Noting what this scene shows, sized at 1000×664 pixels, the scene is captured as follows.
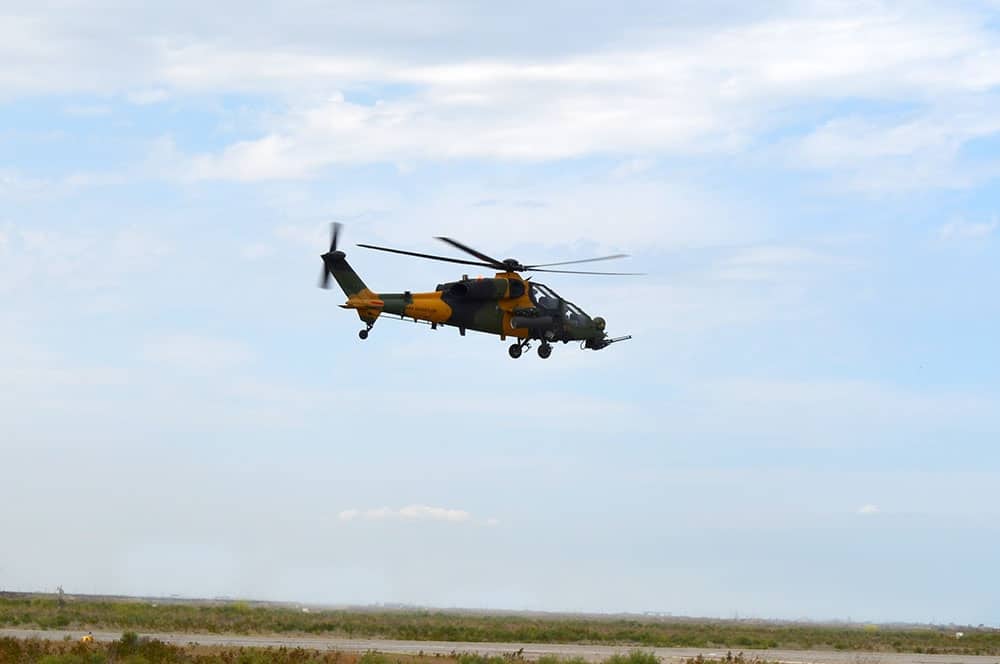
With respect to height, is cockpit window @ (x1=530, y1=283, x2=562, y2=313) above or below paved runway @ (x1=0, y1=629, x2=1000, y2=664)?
above

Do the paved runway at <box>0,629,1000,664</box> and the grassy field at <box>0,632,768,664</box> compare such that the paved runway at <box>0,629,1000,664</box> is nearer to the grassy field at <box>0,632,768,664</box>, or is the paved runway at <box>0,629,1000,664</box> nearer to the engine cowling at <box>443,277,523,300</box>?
the grassy field at <box>0,632,768,664</box>

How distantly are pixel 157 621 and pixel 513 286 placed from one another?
93.4 ft

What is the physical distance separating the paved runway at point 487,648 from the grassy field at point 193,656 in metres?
3.60

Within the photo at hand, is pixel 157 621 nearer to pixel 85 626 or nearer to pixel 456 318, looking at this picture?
pixel 85 626

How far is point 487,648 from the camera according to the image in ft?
168

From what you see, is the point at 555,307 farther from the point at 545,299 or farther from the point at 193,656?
the point at 193,656

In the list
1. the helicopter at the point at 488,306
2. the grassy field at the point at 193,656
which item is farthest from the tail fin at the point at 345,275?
the grassy field at the point at 193,656

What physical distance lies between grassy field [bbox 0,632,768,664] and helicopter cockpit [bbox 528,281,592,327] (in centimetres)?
1377

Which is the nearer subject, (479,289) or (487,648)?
(479,289)

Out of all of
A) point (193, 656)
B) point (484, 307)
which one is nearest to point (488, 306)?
point (484, 307)

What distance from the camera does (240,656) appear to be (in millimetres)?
41469

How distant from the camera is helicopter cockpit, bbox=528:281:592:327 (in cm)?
5175

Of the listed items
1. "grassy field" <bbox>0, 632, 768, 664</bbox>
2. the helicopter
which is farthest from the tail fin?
"grassy field" <bbox>0, 632, 768, 664</bbox>

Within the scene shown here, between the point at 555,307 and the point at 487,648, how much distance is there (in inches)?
534
